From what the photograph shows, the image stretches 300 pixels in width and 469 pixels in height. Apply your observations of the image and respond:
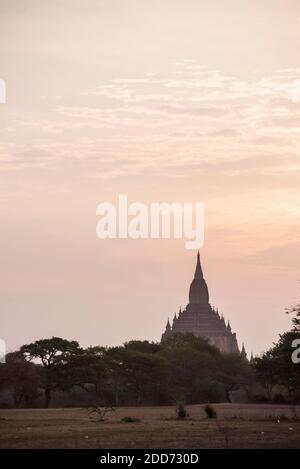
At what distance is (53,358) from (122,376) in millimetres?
10247

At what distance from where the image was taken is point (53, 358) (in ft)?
353

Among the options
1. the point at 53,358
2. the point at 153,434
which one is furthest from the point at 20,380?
the point at 153,434

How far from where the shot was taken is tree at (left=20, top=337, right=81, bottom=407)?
104 m

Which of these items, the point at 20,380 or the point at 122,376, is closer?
the point at 20,380

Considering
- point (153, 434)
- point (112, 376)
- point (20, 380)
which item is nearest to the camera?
point (153, 434)

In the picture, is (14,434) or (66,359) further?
(66,359)

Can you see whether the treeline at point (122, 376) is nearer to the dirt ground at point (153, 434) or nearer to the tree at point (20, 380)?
the tree at point (20, 380)

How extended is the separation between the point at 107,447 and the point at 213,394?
76731mm

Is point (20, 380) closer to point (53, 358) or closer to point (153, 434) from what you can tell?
point (53, 358)

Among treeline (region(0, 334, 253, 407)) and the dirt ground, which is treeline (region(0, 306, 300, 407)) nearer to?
treeline (region(0, 334, 253, 407))

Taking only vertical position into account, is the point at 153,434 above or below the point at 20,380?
below
